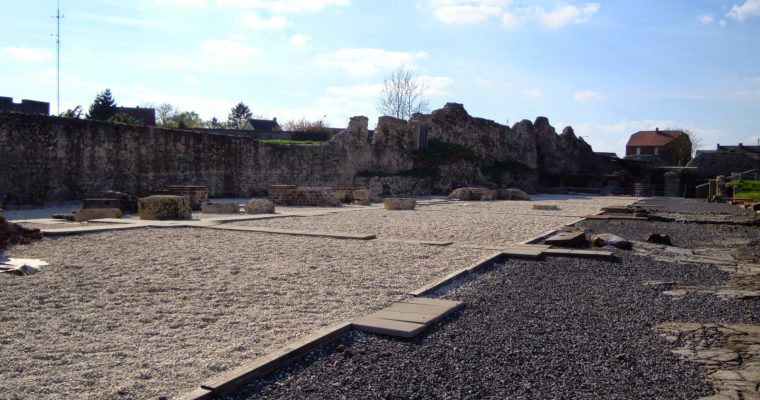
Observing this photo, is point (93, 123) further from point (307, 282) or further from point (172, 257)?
point (307, 282)

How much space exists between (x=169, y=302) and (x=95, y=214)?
23.9 feet

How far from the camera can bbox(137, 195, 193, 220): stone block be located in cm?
1122

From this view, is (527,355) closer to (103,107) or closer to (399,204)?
(399,204)

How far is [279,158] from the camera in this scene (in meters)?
23.3

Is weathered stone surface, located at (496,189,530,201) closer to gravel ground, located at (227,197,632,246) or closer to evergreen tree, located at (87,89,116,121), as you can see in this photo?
gravel ground, located at (227,197,632,246)

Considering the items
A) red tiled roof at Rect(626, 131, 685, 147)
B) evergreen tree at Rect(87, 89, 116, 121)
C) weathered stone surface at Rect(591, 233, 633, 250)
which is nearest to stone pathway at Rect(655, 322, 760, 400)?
weathered stone surface at Rect(591, 233, 633, 250)

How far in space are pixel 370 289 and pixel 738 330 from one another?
2804 millimetres

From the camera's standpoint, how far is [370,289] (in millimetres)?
5477

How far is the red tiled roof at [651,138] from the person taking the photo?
76.6 meters

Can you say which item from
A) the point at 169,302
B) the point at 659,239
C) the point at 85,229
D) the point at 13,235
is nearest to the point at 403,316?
the point at 169,302

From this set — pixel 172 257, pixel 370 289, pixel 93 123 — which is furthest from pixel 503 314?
pixel 93 123

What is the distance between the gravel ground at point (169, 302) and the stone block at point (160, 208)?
2933mm

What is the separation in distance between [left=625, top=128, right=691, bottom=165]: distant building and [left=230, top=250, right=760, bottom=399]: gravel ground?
6736cm

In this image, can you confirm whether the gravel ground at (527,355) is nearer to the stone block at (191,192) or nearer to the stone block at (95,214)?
the stone block at (95,214)
